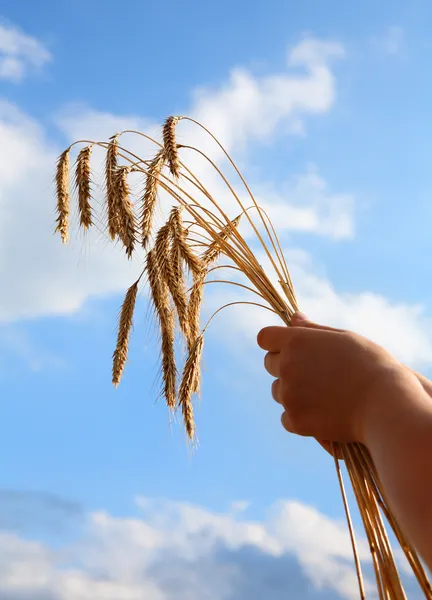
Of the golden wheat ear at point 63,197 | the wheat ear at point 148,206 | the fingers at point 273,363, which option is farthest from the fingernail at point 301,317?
the golden wheat ear at point 63,197

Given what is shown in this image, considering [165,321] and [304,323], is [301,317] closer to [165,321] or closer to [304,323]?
[304,323]

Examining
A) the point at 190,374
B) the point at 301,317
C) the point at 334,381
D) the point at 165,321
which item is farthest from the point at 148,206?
the point at 334,381

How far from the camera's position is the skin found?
0.74 meters

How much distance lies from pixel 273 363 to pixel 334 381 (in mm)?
175

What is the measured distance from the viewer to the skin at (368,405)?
74 centimetres

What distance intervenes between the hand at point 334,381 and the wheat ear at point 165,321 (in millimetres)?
1109

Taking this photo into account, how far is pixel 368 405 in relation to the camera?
2.75 feet

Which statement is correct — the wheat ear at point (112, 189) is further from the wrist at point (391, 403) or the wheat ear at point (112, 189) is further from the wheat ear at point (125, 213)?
the wrist at point (391, 403)

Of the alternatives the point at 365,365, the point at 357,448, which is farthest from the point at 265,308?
the point at 365,365

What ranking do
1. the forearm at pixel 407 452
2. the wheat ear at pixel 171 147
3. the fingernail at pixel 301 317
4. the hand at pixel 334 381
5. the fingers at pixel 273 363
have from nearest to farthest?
the forearm at pixel 407 452 → the hand at pixel 334 381 → the fingers at pixel 273 363 → the fingernail at pixel 301 317 → the wheat ear at pixel 171 147

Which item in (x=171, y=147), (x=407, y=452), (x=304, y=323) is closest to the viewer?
(x=407, y=452)

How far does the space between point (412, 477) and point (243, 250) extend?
1.01 metres

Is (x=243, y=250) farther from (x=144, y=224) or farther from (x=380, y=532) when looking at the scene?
(x=380, y=532)

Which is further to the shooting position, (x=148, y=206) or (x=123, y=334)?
(x=123, y=334)
